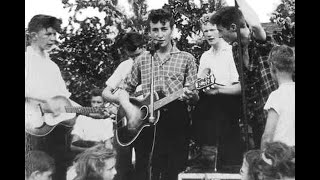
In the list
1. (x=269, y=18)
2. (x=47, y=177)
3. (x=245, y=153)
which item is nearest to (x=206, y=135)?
(x=245, y=153)

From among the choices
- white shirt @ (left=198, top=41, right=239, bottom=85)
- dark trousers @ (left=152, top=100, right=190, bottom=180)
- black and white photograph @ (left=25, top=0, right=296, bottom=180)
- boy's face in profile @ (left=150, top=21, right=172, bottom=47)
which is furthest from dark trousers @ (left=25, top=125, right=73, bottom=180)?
white shirt @ (left=198, top=41, right=239, bottom=85)

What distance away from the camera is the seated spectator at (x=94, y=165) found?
287 inches

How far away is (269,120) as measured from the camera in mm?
6734

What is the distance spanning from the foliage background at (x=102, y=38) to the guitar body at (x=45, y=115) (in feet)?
0.66

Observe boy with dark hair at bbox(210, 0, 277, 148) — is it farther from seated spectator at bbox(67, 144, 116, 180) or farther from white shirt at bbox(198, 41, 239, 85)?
seated spectator at bbox(67, 144, 116, 180)

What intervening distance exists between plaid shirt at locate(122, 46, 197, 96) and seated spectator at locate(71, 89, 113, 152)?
37 cm

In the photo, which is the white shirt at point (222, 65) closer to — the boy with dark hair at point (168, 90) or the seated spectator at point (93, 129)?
the boy with dark hair at point (168, 90)

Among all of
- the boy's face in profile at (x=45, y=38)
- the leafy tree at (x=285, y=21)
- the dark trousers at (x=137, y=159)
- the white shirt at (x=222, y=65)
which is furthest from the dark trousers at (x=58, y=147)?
the leafy tree at (x=285, y=21)

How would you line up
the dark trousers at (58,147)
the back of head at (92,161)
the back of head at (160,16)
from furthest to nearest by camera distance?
the dark trousers at (58,147) → the back of head at (92,161) → the back of head at (160,16)

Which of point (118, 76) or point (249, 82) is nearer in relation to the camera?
point (249, 82)

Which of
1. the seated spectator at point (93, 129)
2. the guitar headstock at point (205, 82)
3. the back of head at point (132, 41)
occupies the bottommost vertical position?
the seated spectator at point (93, 129)
